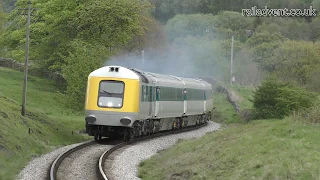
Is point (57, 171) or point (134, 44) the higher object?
point (134, 44)

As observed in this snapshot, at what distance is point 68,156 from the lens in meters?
19.2

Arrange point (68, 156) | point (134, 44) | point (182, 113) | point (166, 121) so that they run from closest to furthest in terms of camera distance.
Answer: point (68, 156) < point (166, 121) < point (182, 113) < point (134, 44)

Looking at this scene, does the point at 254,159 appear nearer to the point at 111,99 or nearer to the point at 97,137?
the point at 111,99

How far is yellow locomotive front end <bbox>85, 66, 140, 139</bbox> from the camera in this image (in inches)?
974

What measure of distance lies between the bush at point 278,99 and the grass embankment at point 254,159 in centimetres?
1387

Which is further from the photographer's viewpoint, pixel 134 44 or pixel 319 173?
pixel 134 44

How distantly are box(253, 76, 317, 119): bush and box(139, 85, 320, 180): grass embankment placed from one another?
13871 mm

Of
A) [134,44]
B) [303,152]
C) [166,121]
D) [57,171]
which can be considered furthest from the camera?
[134,44]

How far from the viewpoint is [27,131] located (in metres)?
24.3

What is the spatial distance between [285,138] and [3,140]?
9362mm

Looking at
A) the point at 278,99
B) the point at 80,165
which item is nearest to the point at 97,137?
the point at 80,165

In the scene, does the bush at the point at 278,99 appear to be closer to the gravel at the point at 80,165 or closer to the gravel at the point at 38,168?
the gravel at the point at 80,165

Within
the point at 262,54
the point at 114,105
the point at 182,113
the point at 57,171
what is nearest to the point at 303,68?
the point at 262,54

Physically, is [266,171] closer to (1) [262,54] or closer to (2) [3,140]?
(2) [3,140]
